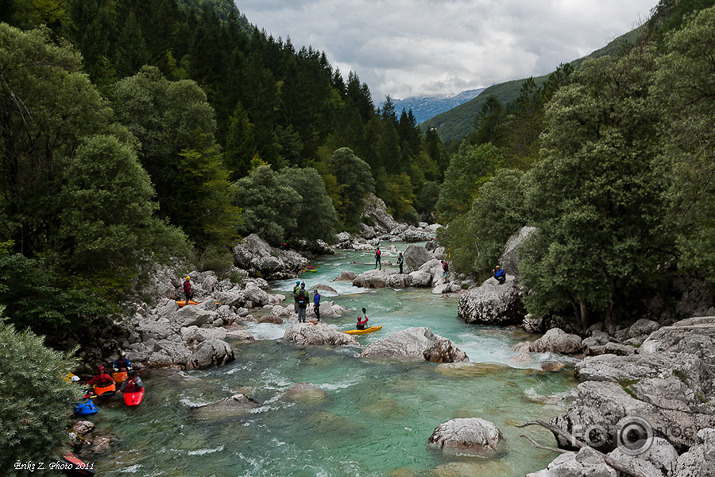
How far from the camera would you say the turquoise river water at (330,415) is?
10617mm

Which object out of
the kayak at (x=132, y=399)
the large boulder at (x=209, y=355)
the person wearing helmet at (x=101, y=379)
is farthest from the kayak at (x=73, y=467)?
the large boulder at (x=209, y=355)

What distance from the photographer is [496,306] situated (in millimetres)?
24484

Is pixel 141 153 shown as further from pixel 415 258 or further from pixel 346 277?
pixel 415 258

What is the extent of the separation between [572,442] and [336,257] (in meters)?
46.0

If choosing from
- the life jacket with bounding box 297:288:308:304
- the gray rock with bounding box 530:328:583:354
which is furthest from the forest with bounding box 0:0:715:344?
the life jacket with bounding box 297:288:308:304

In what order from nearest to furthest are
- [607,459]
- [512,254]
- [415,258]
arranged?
[607,459], [512,254], [415,258]

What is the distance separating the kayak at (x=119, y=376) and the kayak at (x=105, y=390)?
78 centimetres

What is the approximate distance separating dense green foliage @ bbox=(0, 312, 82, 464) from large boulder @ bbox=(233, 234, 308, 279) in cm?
3068

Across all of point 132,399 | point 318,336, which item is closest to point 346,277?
point 318,336

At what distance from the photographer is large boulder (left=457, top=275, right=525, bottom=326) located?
79.7 ft

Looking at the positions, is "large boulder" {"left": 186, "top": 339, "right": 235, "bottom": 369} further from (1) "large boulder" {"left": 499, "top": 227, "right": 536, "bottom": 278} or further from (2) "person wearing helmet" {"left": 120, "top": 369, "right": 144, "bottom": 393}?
(1) "large boulder" {"left": 499, "top": 227, "right": 536, "bottom": 278}

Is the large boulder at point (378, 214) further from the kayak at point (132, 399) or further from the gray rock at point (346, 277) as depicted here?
the kayak at point (132, 399)

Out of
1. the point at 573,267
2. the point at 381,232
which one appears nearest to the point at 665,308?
the point at 573,267

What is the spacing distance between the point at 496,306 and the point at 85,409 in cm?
1960
